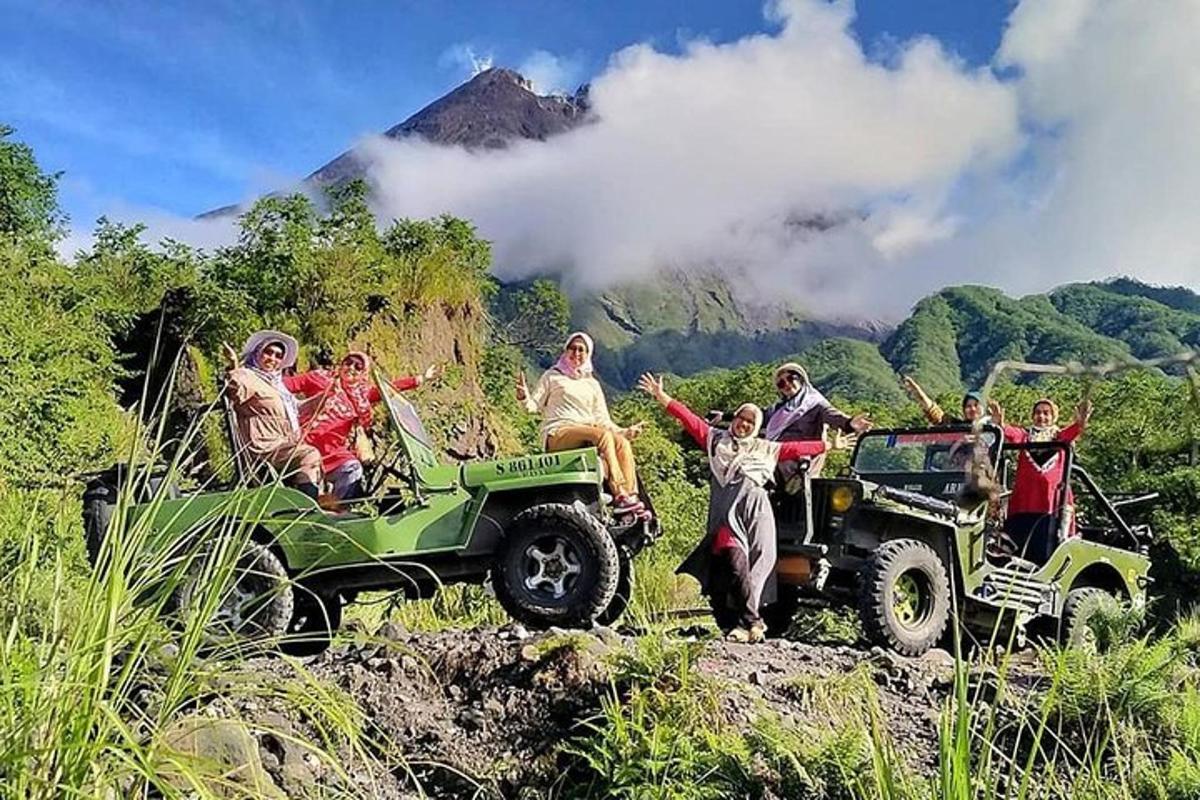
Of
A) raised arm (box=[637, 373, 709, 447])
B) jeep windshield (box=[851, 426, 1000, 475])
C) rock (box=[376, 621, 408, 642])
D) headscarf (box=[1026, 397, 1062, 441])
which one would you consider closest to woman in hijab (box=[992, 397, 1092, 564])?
headscarf (box=[1026, 397, 1062, 441])

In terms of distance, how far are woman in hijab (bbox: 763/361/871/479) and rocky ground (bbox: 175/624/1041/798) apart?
5.95 feet

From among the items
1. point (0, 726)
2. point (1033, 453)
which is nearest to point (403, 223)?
point (1033, 453)

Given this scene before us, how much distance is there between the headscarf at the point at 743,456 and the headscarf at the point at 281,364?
99.9 inches

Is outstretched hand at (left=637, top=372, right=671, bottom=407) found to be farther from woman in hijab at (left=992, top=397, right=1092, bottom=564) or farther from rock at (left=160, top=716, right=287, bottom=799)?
rock at (left=160, top=716, right=287, bottom=799)

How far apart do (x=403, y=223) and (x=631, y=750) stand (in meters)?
21.3

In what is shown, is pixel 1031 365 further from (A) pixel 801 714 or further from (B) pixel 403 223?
(B) pixel 403 223

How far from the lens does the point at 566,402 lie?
7586mm

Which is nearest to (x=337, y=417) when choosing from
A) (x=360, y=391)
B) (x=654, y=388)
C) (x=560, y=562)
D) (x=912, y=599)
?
(x=360, y=391)

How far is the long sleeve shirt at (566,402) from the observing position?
7.57m

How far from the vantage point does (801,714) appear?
5.46m

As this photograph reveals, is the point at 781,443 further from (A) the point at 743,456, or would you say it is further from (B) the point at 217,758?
(B) the point at 217,758

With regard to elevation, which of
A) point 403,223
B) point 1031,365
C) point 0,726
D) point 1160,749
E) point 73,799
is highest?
point 403,223

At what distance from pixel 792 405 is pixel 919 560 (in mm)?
1281

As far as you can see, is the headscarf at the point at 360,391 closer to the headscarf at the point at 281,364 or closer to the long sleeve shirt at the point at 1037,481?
the headscarf at the point at 281,364
